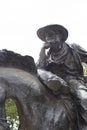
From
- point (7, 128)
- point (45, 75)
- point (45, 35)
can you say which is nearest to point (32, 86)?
point (45, 75)

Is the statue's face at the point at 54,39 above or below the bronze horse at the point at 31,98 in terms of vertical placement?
above

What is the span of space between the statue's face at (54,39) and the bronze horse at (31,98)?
0.94 meters

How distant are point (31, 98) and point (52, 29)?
155 cm

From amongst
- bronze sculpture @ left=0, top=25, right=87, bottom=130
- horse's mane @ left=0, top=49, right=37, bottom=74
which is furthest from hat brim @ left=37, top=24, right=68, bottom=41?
horse's mane @ left=0, top=49, right=37, bottom=74

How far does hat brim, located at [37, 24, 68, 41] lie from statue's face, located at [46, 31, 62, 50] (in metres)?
0.05

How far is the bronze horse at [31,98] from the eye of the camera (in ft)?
18.3

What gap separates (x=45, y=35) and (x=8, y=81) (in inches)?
64.2

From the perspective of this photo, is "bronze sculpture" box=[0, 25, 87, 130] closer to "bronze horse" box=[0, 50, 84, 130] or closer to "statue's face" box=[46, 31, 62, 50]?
"bronze horse" box=[0, 50, 84, 130]

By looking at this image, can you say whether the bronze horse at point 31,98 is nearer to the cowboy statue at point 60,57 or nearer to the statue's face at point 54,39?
the cowboy statue at point 60,57

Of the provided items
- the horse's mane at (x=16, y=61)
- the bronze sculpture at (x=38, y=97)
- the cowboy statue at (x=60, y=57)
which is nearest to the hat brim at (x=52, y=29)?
the cowboy statue at (x=60, y=57)

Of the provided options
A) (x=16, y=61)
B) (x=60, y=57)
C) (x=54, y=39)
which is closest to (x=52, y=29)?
(x=54, y=39)

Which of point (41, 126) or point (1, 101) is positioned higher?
point (1, 101)

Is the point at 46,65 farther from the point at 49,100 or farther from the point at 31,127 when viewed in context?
the point at 31,127

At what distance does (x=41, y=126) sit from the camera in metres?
5.69
